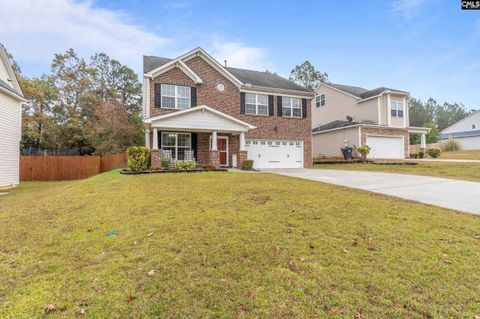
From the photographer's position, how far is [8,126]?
13.4 metres

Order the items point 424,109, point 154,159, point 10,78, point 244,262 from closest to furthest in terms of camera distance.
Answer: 1. point 244,262
2. point 154,159
3. point 10,78
4. point 424,109

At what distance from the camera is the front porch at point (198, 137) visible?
47.6 ft

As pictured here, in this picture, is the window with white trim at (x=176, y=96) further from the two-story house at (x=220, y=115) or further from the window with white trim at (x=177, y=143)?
the window with white trim at (x=177, y=143)

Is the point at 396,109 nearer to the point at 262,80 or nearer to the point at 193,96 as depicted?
the point at 262,80

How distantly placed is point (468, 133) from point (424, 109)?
22301 millimetres

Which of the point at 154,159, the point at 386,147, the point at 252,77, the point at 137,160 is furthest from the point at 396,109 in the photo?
the point at 137,160

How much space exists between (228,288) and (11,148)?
16.1 metres

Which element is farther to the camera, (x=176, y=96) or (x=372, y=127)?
(x=372, y=127)

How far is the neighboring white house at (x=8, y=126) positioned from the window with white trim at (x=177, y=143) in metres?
7.55

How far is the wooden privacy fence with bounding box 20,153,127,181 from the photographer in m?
18.4

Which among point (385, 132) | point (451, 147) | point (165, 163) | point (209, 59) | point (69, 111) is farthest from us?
point (451, 147)

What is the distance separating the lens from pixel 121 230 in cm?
468

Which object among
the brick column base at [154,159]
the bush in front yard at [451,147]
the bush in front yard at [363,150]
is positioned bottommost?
the brick column base at [154,159]

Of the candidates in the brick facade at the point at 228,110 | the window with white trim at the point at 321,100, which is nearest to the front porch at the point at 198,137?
the brick facade at the point at 228,110
